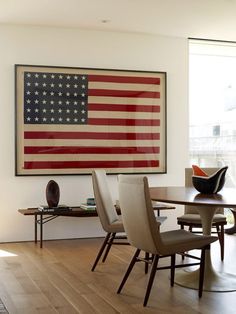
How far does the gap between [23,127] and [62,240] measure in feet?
4.64

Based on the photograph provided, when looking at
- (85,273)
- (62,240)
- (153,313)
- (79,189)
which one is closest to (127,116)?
(79,189)

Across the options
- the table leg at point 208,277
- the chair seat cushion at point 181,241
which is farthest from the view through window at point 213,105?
the chair seat cushion at point 181,241

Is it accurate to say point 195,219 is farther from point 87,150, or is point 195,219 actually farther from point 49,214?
point 87,150

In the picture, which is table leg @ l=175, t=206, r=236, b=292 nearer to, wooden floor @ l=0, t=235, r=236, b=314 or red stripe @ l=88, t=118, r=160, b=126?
wooden floor @ l=0, t=235, r=236, b=314

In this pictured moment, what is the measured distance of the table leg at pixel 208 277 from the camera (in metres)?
3.81

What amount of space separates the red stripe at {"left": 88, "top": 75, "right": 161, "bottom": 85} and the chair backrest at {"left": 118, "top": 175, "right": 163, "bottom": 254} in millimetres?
2721

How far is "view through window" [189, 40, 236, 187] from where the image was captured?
6.79 meters

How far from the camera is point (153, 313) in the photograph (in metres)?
3.22

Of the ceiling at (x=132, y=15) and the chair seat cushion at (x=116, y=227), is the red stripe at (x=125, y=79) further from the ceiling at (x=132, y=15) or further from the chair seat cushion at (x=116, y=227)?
the chair seat cushion at (x=116, y=227)

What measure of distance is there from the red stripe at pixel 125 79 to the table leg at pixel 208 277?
260 cm

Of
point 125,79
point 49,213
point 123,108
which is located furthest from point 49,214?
point 125,79

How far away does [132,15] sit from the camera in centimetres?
542

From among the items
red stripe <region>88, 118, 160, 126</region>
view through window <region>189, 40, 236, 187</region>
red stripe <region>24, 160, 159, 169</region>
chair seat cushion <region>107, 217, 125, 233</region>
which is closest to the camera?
chair seat cushion <region>107, 217, 125, 233</region>

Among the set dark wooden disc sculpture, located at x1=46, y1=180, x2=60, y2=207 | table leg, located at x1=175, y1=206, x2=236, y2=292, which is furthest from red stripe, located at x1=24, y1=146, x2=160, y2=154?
table leg, located at x1=175, y1=206, x2=236, y2=292
